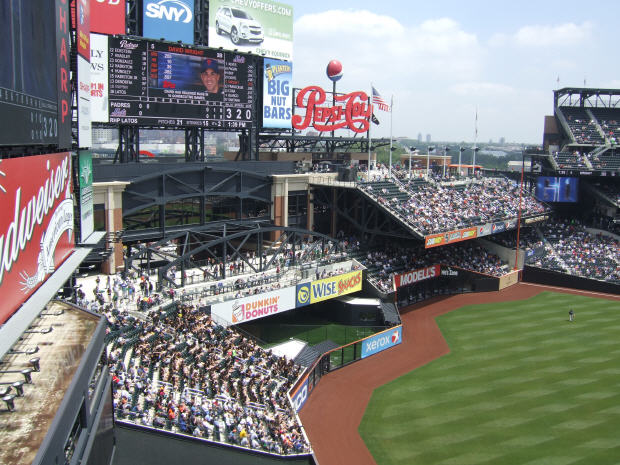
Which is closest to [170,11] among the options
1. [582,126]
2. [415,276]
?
[415,276]

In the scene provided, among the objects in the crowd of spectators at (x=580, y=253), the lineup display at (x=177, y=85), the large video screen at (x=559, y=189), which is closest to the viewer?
the lineup display at (x=177, y=85)

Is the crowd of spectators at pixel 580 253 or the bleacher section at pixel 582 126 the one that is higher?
the bleacher section at pixel 582 126

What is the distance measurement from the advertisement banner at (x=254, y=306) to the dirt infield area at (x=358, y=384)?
4658mm

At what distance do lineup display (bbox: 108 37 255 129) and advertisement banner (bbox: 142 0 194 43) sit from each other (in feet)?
7.91

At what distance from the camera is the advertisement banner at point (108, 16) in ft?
96.2

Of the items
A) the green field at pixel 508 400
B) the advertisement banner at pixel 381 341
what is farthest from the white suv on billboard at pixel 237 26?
the green field at pixel 508 400

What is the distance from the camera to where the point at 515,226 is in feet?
152

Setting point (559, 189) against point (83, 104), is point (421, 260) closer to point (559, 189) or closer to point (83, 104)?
point (559, 189)

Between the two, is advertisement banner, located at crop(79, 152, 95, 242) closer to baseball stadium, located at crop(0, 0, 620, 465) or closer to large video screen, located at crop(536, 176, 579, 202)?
baseball stadium, located at crop(0, 0, 620, 465)

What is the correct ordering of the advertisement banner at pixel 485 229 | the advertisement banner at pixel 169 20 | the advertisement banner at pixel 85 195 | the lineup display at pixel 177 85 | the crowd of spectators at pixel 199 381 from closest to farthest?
1. the crowd of spectators at pixel 199 381
2. the advertisement banner at pixel 85 195
3. the lineup display at pixel 177 85
4. the advertisement banner at pixel 169 20
5. the advertisement banner at pixel 485 229

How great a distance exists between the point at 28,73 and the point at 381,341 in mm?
23411

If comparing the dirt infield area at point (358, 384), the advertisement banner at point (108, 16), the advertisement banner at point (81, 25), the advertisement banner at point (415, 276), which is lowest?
the dirt infield area at point (358, 384)

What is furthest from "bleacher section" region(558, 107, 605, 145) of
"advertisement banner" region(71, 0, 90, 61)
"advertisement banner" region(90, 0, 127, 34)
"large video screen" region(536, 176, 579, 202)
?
"advertisement banner" region(71, 0, 90, 61)

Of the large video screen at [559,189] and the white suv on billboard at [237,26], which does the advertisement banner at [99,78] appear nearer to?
the white suv on billboard at [237,26]
